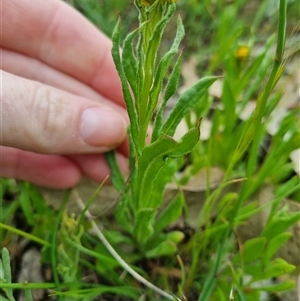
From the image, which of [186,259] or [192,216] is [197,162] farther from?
[186,259]

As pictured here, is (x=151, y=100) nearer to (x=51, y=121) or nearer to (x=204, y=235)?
(x=51, y=121)

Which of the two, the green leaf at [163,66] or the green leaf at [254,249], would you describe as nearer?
the green leaf at [163,66]

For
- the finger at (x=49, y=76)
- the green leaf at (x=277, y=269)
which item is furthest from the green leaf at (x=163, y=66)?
the finger at (x=49, y=76)

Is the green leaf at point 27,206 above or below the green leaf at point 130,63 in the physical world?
below

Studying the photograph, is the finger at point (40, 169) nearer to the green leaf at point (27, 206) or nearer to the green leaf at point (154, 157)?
the green leaf at point (27, 206)

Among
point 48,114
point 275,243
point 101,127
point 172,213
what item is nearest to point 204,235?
point 172,213

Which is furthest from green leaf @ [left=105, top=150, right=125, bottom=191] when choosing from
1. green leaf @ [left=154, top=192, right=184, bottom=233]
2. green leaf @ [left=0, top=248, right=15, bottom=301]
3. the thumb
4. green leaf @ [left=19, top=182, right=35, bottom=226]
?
green leaf @ [left=0, top=248, right=15, bottom=301]

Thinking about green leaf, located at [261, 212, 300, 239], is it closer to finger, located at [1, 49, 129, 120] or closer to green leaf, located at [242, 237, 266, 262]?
green leaf, located at [242, 237, 266, 262]
